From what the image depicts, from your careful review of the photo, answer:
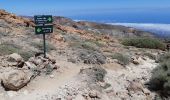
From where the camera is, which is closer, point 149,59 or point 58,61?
point 58,61

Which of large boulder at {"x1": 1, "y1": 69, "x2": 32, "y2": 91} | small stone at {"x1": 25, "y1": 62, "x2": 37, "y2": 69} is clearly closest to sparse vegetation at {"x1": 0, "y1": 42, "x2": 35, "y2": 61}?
small stone at {"x1": 25, "y1": 62, "x2": 37, "y2": 69}

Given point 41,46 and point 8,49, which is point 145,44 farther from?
point 8,49

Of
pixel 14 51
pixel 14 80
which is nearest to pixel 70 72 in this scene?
pixel 14 51

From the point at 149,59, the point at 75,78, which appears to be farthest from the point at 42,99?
the point at 149,59

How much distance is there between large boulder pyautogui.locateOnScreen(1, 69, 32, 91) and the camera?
48.7 feet

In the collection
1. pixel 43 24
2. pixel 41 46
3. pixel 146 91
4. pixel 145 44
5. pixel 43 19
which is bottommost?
pixel 146 91

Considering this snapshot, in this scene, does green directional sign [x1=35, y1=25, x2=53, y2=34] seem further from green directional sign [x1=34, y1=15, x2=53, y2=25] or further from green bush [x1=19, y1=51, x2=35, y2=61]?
green bush [x1=19, y1=51, x2=35, y2=61]

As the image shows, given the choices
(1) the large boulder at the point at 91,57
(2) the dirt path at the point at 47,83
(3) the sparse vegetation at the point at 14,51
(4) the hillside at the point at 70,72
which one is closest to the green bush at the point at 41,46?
(4) the hillside at the point at 70,72

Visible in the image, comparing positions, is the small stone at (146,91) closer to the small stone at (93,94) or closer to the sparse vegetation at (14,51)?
the small stone at (93,94)

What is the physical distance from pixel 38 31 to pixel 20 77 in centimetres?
300

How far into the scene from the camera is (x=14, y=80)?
14.9m

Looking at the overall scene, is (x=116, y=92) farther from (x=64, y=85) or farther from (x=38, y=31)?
(x=38, y=31)

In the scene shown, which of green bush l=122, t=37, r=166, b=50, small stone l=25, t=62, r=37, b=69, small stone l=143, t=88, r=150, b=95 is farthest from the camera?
green bush l=122, t=37, r=166, b=50

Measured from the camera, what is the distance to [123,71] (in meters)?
18.3
